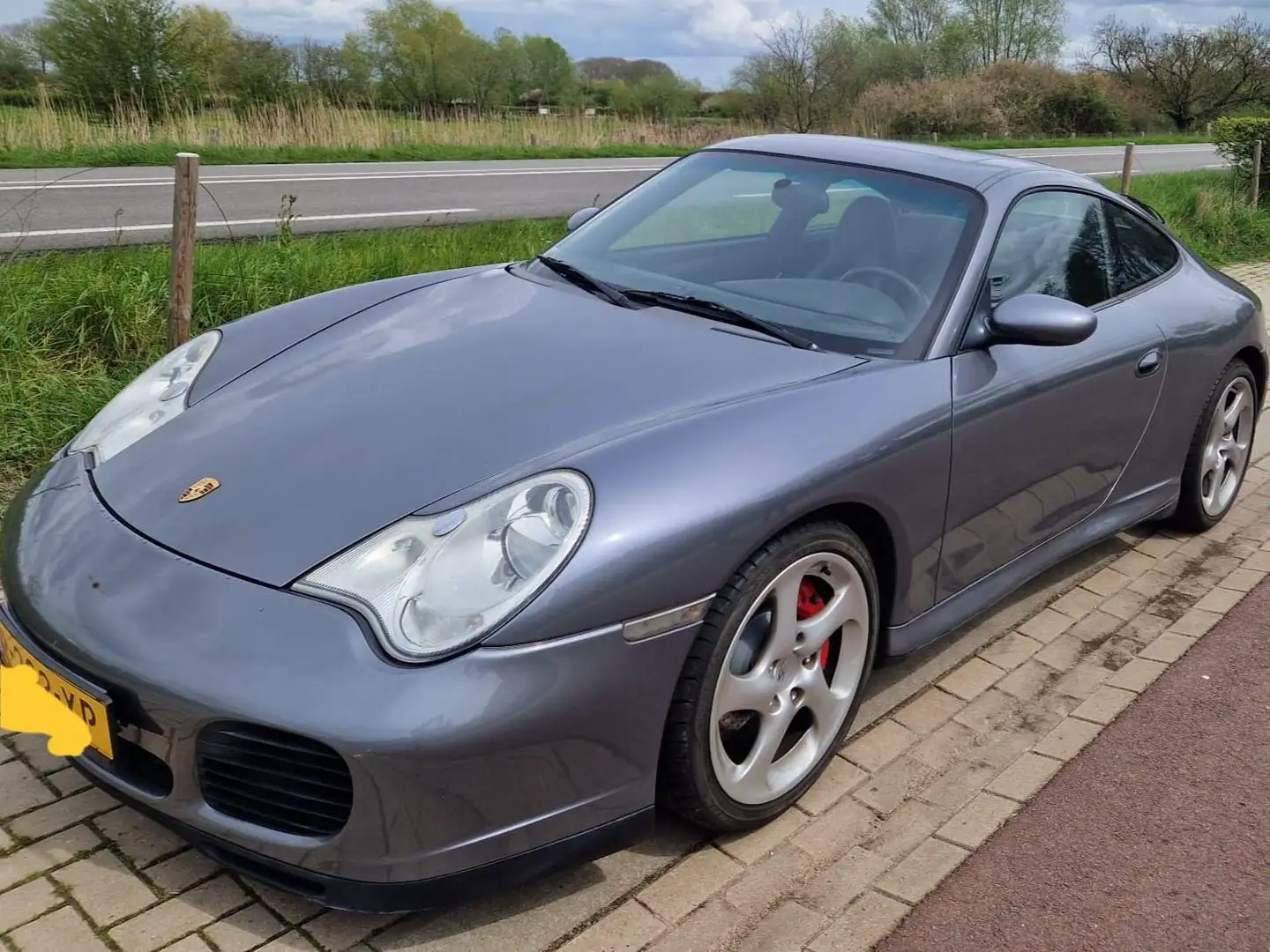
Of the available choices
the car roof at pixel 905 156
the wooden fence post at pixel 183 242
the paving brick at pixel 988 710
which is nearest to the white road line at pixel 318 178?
the wooden fence post at pixel 183 242

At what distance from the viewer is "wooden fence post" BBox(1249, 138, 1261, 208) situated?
1366 centimetres

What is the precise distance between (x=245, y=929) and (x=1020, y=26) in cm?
6124

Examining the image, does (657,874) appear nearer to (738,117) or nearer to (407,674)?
(407,674)

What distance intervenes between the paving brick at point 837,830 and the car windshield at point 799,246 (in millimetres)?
1104

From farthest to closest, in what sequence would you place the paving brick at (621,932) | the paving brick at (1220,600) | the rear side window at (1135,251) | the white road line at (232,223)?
1. the white road line at (232,223)
2. the paving brick at (1220,600)
3. the rear side window at (1135,251)
4. the paving brick at (621,932)

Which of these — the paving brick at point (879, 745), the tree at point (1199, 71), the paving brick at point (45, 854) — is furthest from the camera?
the tree at point (1199, 71)

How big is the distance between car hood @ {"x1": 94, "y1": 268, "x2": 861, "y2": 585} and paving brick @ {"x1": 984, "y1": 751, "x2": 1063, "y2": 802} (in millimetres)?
1102

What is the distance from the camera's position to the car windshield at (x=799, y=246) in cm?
301

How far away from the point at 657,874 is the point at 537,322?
4.59ft

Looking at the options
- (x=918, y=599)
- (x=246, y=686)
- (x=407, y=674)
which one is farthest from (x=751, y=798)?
(x=246, y=686)

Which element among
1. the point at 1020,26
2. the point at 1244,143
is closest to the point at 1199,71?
the point at 1020,26

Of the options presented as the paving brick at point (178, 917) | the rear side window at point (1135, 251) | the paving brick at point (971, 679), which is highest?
the rear side window at point (1135, 251)

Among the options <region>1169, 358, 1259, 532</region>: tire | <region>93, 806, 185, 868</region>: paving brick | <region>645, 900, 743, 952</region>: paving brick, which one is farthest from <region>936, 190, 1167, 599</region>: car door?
<region>93, 806, 185, 868</region>: paving brick

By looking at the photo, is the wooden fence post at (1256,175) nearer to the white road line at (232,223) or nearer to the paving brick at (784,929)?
the white road line at (232,223)
